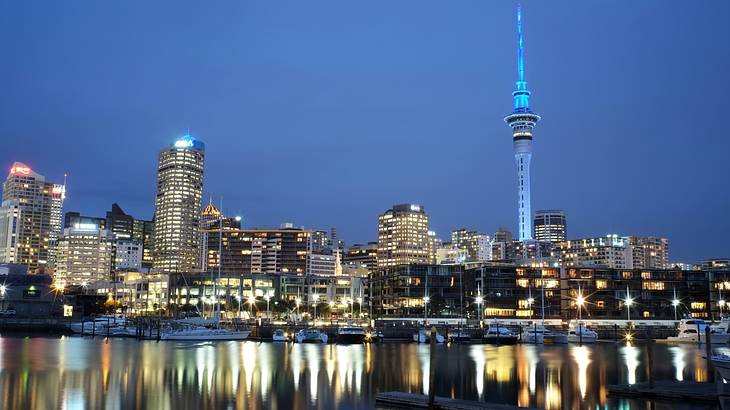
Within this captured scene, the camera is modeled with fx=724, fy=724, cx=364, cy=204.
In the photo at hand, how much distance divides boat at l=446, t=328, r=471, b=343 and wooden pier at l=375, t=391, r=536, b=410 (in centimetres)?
7527

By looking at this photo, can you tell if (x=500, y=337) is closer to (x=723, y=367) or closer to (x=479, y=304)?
(x=479, y=304)

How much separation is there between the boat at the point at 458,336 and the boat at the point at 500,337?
9.95ft

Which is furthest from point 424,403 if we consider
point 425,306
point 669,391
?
point 425,306

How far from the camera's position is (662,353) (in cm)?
9694

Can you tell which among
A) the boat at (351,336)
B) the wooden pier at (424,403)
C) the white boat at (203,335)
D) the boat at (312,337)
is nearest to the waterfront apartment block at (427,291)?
the boat at (351,336)

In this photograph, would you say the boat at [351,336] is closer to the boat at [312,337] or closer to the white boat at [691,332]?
the boat at [312,337]

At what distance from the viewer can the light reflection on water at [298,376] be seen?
48344mm

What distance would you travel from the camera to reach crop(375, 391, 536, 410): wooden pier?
3950cm

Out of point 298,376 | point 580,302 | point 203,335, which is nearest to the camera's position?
point 298,376

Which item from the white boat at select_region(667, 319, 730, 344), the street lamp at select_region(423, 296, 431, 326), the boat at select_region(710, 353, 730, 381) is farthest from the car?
the boat at select_region(710, 353, 730, 381)

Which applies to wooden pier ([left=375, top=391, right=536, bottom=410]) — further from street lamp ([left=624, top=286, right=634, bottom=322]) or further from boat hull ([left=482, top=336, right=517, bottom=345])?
street lamp ([left=624, top=286, right=634, bottom=322])

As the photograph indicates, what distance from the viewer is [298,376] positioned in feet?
205

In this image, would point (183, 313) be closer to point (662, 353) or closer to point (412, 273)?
point (412, 273)

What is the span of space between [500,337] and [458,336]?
6.95 meters
